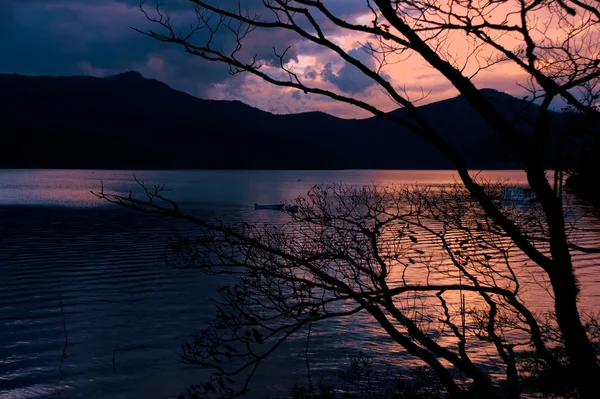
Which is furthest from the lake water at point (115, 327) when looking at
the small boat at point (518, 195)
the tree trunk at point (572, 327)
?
the tree trunk at point (572, 327)

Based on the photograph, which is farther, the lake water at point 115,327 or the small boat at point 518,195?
Result: the lake water at point 115,327

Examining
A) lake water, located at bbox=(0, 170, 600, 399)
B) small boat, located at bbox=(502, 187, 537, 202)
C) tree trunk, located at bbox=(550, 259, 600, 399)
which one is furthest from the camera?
lake water, located at bbox=(0, 170, 600, 399)

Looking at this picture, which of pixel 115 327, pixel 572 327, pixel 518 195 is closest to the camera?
pixel 572 327

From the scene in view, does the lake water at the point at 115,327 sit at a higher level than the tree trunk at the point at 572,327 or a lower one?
lower

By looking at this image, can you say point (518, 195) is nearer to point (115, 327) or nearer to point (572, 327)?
point (115, 327)

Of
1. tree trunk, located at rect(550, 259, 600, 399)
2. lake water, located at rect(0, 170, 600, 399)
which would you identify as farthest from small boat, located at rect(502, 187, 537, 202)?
lake water, located at rect(0, 170, 600, 399)

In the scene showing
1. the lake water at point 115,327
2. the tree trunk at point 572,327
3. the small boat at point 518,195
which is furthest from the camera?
the lake water at point 115,327

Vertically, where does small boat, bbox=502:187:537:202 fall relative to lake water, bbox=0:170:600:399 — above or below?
above

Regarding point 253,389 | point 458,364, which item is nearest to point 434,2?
point 458,364

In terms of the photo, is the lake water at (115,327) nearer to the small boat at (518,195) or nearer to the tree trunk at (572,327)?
the small boat at (518,195)

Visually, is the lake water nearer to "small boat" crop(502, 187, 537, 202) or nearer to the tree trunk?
"small boat" crop(502, 187, 537, 202)

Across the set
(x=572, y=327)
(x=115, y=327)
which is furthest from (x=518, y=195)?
(x=572, y=327)

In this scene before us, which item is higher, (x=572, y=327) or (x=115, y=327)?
(x=572, y=327)

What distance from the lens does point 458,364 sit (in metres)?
6.70
